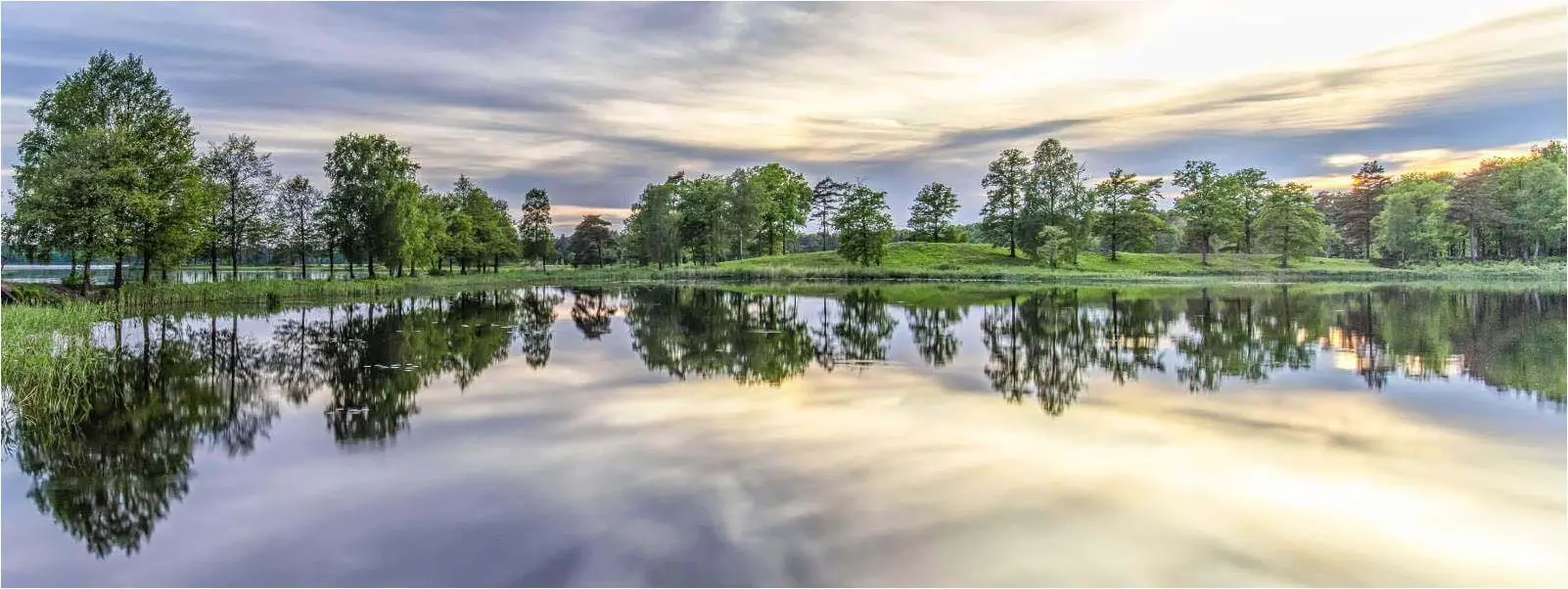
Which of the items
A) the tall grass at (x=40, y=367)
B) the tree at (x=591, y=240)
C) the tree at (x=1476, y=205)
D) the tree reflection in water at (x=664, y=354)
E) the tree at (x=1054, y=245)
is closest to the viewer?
the tree reflection in water at (x=664, y=354)

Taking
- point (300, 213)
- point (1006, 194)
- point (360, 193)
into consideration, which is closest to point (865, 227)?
point (1006, 194)

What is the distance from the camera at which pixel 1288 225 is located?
3007 inches

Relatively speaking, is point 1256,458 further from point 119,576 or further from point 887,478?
point 119,576

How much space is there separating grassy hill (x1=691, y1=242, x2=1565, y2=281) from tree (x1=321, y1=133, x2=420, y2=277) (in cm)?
2822

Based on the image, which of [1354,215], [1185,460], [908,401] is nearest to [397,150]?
[908,401]

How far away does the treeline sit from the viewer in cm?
3100

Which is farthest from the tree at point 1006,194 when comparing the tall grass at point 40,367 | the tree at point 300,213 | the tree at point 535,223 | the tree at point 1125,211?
the tall grass at point 40,367

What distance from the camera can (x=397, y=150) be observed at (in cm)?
5653

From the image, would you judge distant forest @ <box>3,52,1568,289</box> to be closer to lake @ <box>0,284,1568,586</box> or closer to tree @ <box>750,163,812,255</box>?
tree @ <box>750,163,812,255</box>

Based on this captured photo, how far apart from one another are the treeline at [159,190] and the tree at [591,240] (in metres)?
52.1

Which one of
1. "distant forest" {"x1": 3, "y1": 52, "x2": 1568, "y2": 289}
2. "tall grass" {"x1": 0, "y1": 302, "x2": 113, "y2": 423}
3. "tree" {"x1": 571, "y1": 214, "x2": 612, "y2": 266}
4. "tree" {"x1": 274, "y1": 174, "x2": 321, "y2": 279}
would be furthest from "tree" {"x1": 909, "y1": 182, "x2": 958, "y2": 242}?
"tall grass" {"x1": 0, "y1": 302, "x2": 113, "y2": 423}

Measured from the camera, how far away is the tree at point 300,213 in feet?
182

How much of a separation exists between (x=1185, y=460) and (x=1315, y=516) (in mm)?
1905

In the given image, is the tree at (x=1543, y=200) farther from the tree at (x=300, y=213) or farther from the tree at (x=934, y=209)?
the tree at (x=300, y=213)
